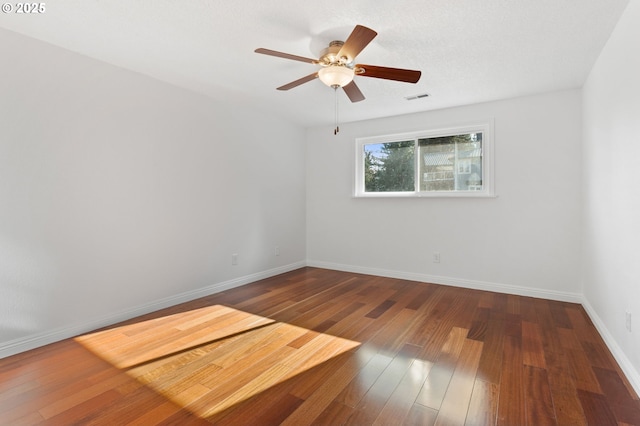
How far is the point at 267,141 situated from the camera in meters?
4.43

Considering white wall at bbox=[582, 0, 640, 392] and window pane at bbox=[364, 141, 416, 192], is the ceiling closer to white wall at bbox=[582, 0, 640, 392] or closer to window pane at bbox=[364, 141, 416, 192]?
white wall at bbox=[582, 0, 640, 392]

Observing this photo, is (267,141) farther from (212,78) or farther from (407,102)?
(407,102)

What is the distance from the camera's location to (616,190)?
7.08ft

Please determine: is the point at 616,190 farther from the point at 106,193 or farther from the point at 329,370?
the point at 106,193

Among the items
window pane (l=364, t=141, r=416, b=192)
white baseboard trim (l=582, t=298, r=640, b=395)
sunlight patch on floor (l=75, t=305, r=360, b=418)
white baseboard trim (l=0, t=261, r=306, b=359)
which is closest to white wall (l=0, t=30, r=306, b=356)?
white baseboard trim (l=0, t=261, r=306, b=359)

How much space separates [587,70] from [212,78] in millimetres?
3519

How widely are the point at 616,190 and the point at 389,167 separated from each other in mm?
2665

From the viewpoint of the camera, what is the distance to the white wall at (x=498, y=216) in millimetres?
3357

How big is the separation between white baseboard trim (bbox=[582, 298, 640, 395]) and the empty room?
0.02 m

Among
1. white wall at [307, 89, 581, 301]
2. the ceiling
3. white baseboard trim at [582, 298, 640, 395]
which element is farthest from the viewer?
white wall at [307, 89, 581, 301]

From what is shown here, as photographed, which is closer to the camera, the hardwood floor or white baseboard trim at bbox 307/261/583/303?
the hardwood floor

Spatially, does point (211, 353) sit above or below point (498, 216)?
below

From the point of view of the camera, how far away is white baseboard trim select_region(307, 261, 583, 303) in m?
3.38

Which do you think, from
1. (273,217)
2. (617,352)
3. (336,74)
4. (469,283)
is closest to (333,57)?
(336,74)
